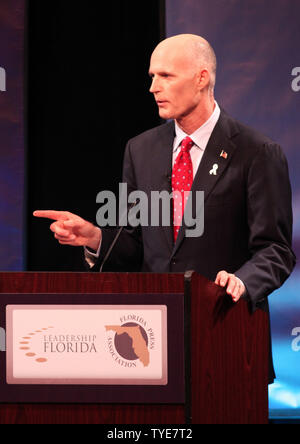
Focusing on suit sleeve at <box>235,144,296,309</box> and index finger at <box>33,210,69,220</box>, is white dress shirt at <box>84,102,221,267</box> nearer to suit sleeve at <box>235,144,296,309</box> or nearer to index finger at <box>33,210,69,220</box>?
suit sleeve at <box>235,144,296,309</box>

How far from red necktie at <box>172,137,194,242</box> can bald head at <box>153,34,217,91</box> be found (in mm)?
261

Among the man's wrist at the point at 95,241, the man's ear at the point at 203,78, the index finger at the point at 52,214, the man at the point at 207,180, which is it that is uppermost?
the man's ear at the point at 203,78

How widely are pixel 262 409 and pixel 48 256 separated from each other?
2.06m

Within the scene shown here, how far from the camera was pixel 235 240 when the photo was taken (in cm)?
232

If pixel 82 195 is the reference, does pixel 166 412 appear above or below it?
below

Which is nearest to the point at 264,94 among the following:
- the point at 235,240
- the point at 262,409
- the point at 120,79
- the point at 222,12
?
the point at 222,12

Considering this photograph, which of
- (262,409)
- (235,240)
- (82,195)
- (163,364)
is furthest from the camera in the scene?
(82,195)

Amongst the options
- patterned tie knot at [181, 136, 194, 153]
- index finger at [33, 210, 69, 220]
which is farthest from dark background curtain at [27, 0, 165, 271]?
index finger at [33, 210, 69, 220]

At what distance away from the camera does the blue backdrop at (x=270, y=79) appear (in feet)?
10.7

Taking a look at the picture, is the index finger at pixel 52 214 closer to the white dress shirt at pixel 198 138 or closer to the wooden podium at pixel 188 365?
the wooden podium at pixel 188 365

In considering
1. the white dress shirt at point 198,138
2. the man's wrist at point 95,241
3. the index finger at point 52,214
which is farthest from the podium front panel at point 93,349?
the white dress shirt at point 198,138

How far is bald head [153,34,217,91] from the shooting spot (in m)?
2.38

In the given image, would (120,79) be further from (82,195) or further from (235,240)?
(235,240)

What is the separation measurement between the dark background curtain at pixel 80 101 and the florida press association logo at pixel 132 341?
1.95 m
